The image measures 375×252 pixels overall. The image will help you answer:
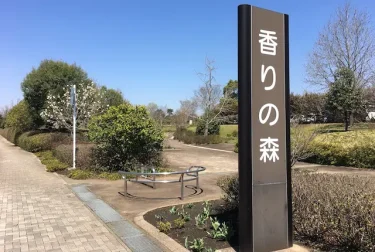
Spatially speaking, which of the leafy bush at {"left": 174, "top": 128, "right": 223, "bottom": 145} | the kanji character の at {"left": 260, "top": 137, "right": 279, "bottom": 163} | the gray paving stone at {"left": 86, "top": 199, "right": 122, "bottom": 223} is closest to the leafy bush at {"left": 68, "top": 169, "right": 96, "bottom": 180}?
the gray paving stone at {"left": 86, "top": 199, "right": 122, "bottom": 223}

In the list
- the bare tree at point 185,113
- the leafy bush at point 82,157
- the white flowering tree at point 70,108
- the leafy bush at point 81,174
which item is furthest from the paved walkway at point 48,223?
the bare tree at point 185,113

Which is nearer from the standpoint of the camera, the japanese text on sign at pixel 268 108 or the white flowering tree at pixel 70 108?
the japanese text on sign at pixel 268 108

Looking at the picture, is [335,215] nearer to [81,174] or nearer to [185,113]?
[81,174]

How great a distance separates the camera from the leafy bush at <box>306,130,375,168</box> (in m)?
12.5

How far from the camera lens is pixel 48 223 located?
5.47 metres

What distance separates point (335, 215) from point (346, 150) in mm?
10339

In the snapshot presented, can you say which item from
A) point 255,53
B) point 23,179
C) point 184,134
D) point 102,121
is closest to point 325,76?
point 184,134

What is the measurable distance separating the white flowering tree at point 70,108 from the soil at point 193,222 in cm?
1304

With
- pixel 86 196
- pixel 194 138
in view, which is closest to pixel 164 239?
pixel 86 196

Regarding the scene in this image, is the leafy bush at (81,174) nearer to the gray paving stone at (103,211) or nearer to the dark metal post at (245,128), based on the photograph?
the gray paving stone at (103,211)

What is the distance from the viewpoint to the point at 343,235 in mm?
3713

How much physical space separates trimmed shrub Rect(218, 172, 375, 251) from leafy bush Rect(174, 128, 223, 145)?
21.9m

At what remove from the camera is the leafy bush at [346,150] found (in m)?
12.5

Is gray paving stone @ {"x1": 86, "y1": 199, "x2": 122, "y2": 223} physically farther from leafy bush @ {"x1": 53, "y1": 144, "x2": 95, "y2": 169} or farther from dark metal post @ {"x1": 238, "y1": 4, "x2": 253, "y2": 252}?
leafy bush @ {"x1": 53, "y1": 144, "x2": 95, "y2": 169}
